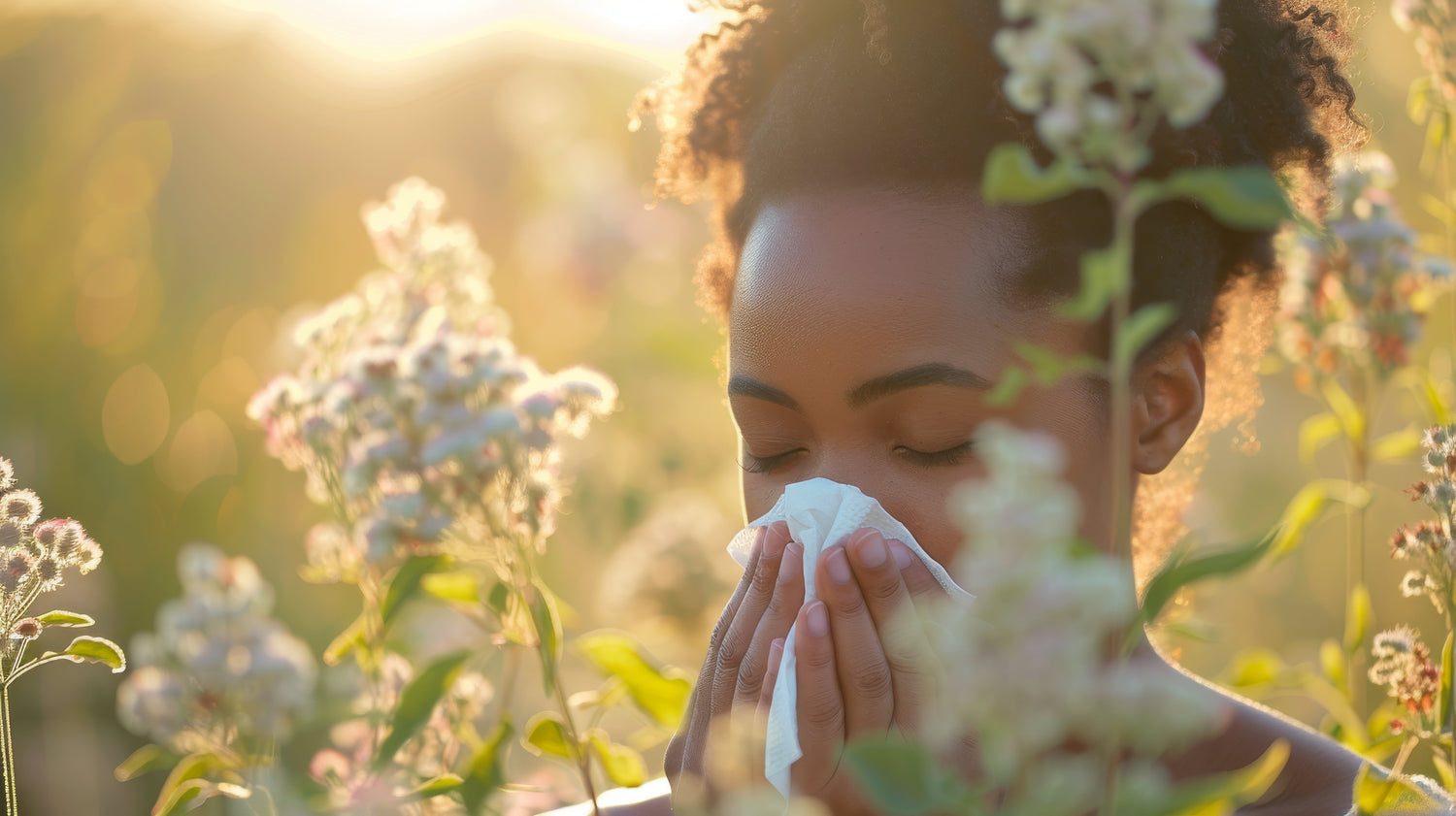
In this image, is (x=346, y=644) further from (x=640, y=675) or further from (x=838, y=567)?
(x=838, y=567)

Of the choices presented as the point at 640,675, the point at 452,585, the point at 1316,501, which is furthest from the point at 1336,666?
the point at 452,585

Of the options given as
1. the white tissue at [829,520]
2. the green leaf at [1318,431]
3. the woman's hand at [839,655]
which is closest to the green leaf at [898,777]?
the woman's hand at [839,655]

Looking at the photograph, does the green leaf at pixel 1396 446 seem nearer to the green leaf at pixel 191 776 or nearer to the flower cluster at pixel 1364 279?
the flower cluster at pixel 1364 279

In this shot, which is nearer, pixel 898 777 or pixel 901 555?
pixel 898 777

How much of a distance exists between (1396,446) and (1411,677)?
69 centimetres

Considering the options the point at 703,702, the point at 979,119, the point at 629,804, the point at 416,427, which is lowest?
the point at 629,804

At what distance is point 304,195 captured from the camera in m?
4.56

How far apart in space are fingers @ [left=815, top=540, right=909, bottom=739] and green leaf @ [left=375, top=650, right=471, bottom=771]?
478 mm

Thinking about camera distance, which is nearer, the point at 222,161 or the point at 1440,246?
the point at 1440,246

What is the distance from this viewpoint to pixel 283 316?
388 centimetres

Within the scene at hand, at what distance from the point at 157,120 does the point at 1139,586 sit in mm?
3983

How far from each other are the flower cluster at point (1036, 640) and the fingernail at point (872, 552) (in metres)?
0.67

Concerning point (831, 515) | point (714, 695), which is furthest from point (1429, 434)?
point (714, 695)

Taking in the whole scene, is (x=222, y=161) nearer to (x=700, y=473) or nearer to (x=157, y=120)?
(x=157, y=120)
